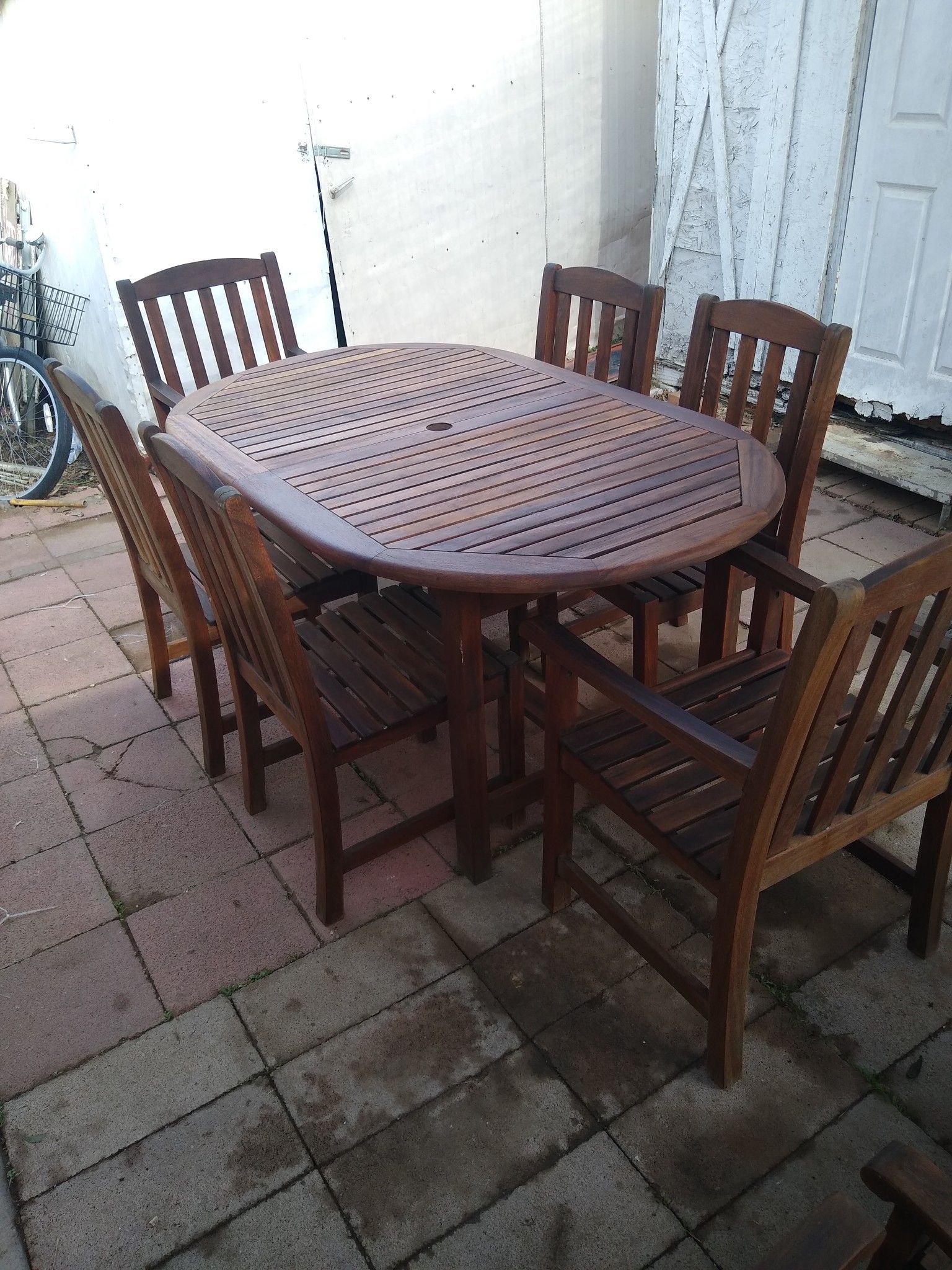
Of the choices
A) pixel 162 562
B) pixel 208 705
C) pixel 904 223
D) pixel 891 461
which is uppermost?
pixel 904 223

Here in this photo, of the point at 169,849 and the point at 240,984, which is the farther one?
the point at 169,849

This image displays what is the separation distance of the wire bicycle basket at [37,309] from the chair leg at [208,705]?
2.58 meters

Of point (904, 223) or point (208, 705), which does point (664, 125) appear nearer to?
point (904, 223)

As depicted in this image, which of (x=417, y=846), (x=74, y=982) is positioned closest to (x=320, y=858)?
(x=417, y=846)

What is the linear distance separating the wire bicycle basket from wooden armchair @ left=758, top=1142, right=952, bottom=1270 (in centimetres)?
441

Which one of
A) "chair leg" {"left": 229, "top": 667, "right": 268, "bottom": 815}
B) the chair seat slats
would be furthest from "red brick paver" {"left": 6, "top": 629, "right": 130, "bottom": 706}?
the chair seat slats

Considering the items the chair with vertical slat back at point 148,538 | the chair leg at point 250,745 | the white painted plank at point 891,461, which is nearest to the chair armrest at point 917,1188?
the chair leg at point 250,745

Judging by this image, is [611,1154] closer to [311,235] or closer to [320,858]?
[320,858]

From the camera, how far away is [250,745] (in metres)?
2.28

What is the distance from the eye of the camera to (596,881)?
214 cm

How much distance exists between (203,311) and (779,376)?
1.93 meters

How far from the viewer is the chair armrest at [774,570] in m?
2.00

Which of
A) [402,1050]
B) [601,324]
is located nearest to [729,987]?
[402,1050]

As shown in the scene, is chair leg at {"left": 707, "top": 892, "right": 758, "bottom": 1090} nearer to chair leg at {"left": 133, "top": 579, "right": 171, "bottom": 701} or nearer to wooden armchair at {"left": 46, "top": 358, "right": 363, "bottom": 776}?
wooden armchair at {"left": 46, "top": 358, "right": 363, "bottom": 776}
